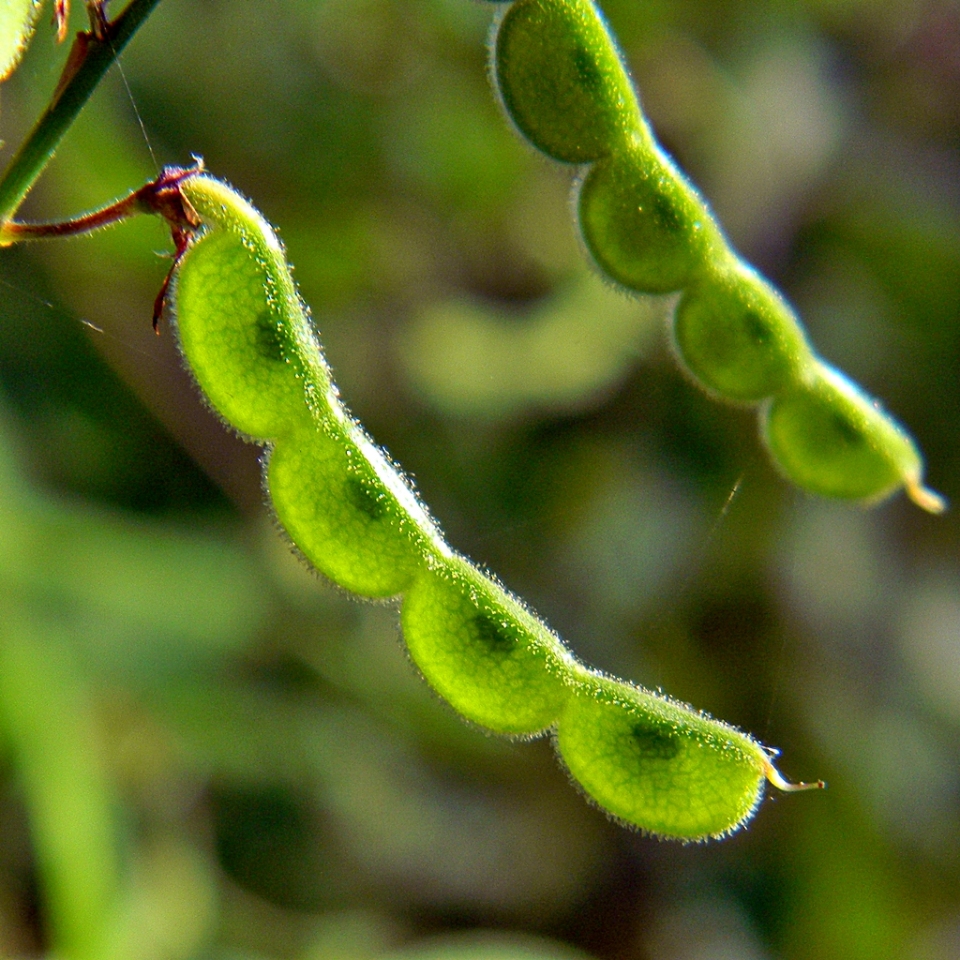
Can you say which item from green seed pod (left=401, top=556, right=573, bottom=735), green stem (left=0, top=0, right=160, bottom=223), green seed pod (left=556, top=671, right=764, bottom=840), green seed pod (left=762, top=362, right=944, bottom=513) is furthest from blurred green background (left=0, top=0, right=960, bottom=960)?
green stem (left=0, top=0, right=160, bottom=223)

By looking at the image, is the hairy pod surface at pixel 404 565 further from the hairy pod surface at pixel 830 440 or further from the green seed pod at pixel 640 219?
the hairy pod surface at pixel 830 440

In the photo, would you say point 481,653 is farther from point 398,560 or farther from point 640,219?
point 640,219

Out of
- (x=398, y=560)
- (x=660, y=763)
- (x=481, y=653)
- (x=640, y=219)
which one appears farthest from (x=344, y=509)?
(x=640, y=219)

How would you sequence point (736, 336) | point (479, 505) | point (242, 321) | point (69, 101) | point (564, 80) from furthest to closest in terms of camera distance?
point (479, 505) → point (736, 336) → point (564, 80) → point (242, 321) → point (69, 101)

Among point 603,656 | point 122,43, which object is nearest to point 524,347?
point 603,656

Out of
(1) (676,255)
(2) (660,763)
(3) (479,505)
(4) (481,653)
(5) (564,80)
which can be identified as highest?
(5) (564,80)

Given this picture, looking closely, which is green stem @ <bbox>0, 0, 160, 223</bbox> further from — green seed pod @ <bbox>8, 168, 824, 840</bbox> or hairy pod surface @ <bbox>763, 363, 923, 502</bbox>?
hairy pod surface @ <bbox>763, 363, 923, 502</bbox>
